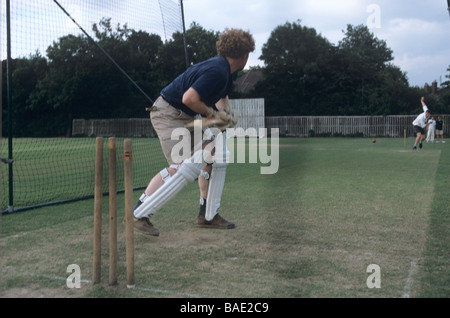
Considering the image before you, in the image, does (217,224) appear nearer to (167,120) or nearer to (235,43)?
(167,120)

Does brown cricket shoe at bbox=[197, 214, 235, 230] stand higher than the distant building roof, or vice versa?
the distant building roof

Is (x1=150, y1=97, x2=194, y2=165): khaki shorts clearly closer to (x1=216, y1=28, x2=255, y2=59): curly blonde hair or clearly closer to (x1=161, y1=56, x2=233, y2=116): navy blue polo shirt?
(x1=161, y1=56, x2=233, y2=116): navy blue polo shirt

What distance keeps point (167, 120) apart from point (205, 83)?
851mm

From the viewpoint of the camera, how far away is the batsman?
15.5 ft

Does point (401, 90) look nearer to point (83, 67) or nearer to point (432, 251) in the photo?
point (83, 67)

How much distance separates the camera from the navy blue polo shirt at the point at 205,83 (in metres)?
4.72

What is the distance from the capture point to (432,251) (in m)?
4.39

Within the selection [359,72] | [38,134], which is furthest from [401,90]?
[38,134]

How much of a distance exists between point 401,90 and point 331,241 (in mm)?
42660

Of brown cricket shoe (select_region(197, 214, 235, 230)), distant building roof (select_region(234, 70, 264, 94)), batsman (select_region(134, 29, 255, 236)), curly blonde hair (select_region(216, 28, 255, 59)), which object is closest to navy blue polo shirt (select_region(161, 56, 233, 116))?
batsman (select_region(134, 29, 255, 236))

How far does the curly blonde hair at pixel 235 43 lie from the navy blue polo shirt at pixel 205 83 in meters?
0.13

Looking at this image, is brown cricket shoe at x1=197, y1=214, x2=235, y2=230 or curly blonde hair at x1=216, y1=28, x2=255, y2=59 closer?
curly blonde hair at x1=216, y1=28, x2=255, y2=59

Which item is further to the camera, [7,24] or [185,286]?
[7,24]

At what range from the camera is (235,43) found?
203 inches
